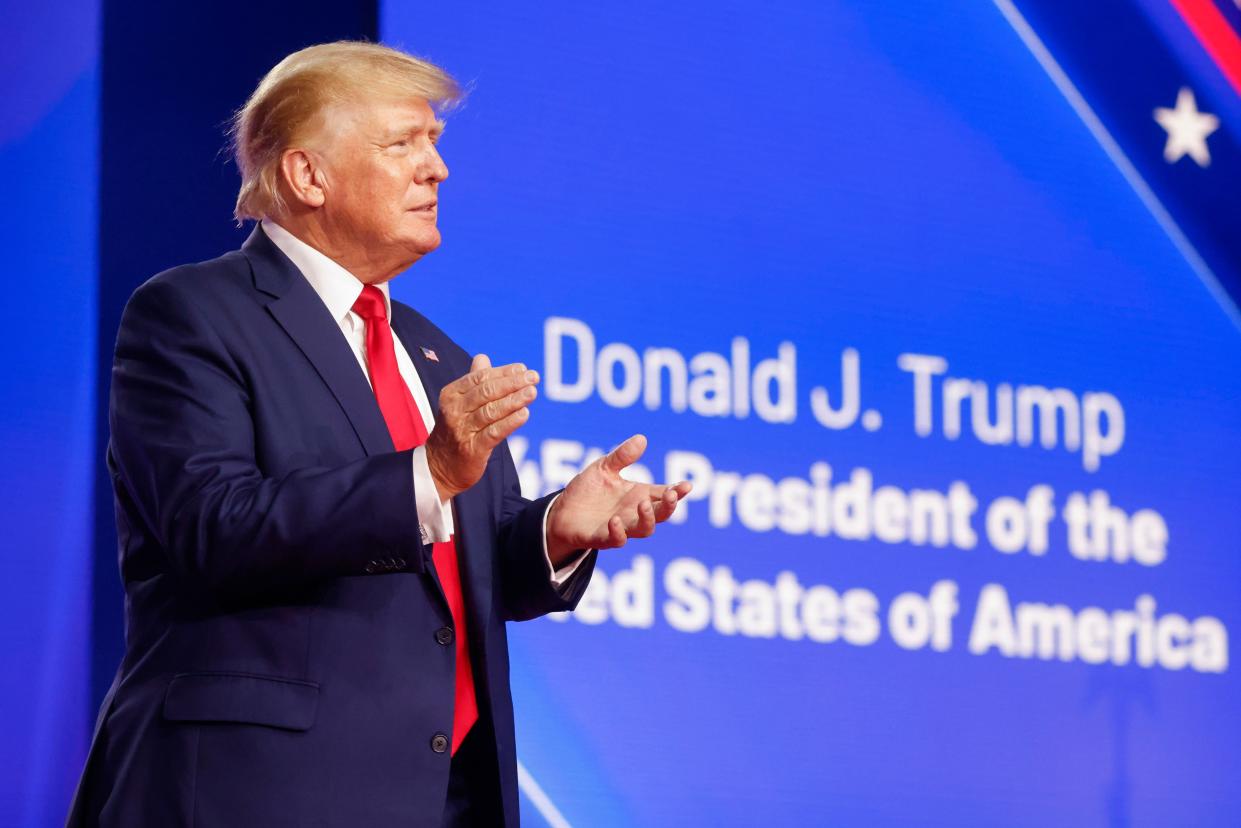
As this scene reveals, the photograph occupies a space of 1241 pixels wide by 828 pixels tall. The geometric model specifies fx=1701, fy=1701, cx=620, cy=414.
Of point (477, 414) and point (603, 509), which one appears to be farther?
point (603, 509)

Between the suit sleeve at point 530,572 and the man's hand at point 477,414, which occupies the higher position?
the man's hand at point 477,414

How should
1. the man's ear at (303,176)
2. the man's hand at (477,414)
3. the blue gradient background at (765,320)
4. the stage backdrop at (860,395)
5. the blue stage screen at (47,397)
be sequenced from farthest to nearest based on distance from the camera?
the stage backdrop at (860,395)
the blue gradient background at (765,320)
the blue stage screen at (47,397)
the man's ear at (303,176)
the man's hand at (477,414)

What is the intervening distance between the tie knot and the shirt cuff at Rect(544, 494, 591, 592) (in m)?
0.31

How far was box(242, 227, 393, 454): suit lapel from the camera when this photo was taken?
1.89 metres

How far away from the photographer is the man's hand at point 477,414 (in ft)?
5.47

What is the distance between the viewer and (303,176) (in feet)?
6.93

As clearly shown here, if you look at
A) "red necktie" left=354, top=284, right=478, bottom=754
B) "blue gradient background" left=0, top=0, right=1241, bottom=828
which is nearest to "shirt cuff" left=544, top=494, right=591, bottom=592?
"red necktie" left=354, top=284, right=478, bottom=754

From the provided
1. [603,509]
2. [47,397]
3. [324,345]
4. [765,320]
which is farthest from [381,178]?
[765,320]

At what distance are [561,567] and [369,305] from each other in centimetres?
39

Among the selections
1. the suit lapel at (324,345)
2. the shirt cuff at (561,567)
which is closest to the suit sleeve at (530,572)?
the shirt cuff at (561,567)

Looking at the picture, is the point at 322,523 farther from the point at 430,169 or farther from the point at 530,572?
the point at 430,169

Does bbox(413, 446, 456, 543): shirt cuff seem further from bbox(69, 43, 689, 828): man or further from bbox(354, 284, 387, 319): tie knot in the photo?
bbox(354, 284, 387, 319): tie knot

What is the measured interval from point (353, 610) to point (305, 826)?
231mm

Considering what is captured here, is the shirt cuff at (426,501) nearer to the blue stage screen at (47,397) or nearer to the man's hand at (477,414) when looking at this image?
the man's hand at (477,414)
